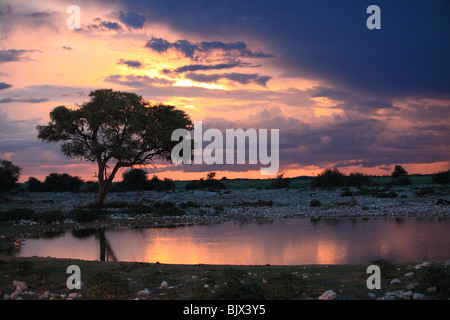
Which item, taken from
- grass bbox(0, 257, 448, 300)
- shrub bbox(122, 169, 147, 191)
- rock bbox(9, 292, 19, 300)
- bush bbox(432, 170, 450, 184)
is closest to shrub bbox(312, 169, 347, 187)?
bush bbox(432, 170, 450, 184)

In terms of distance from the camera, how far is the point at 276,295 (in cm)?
825

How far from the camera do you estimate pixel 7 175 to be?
5359cm

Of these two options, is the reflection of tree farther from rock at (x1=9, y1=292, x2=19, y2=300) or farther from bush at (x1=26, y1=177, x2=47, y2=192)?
bush at (x1=26, y1=177, x2=47, y2=192)

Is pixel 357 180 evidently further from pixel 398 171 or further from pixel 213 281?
pixel 213 281

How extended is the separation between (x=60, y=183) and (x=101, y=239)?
57.4 m

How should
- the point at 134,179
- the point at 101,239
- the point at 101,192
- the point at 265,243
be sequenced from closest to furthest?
the point at 265,243
the point at 101,239
the point at 101,192
the point at 134,179

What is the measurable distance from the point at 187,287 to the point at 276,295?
84.6 inches

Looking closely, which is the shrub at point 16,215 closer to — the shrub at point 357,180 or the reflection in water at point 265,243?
the reflection in water at point 265,243

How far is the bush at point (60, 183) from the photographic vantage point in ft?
243

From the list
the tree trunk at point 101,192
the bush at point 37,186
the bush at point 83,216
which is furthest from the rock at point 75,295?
the bush at point 37,186

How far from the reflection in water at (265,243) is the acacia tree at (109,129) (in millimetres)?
11560

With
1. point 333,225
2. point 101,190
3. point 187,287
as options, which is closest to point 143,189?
point 101,190

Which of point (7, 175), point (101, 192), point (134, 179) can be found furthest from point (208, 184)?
point (101, 192)

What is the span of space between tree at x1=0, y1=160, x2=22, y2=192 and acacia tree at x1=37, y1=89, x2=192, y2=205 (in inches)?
838
